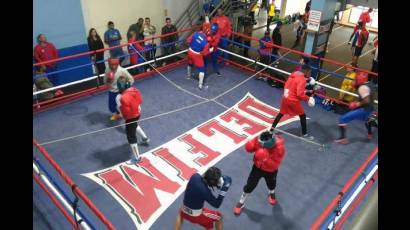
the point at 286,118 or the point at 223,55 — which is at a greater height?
the point at 223,55

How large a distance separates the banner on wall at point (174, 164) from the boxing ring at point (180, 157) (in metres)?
0.02

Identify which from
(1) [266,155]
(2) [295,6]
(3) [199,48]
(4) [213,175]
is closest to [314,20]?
(3) [199,48]

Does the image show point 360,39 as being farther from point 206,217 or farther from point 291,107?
point 206,217

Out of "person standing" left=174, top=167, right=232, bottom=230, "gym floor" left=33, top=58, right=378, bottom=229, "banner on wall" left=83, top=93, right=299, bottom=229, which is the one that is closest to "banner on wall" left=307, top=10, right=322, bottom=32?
"gym floor" left=33, top=58, right=378, bottom=229

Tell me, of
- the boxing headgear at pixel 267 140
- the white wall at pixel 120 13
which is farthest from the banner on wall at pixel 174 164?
the white wall at pixel 120 13

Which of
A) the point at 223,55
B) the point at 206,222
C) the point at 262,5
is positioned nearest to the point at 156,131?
the point at 206,222

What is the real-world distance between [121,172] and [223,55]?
5248mm

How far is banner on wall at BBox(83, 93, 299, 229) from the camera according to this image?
16.0 ft

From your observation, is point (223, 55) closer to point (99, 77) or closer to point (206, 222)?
point (99, 77)

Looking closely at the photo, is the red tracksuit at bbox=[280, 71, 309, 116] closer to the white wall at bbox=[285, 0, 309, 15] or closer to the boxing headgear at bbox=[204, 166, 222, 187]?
the boxing headgear at bbox=[204, 166, 222, 187]

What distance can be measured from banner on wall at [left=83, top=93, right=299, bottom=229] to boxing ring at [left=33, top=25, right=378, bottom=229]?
0.02 metres

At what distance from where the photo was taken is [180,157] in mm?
5820
